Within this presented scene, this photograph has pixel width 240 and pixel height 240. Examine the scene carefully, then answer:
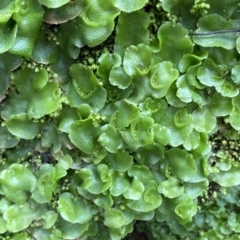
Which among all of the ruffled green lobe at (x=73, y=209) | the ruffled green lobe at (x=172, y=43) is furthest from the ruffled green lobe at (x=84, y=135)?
the ruffled green lobe at (x=172, y=43)

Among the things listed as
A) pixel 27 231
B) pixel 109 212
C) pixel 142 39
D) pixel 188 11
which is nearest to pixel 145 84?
pixel 142 39

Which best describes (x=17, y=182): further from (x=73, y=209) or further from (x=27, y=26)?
(x=27, y=26)

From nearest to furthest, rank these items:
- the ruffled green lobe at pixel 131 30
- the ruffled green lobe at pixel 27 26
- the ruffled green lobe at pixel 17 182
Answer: the ruffled green lobe at pixel 27 26 < the ruffled green lobe at pixel 131 30 < the ruffled green lobe at pixel 17 182

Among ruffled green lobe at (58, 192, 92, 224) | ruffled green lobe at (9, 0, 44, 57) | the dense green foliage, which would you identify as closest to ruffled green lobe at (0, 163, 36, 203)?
the dense green foliage

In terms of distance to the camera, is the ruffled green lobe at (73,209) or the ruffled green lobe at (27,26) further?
the ruffled green lobe at (73,209)

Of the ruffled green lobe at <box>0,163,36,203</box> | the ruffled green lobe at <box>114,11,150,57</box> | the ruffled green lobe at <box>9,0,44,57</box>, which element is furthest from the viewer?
the ruffled green lobe at <box>0,163,36,203</box>

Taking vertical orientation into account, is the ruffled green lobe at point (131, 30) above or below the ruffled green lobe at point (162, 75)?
above

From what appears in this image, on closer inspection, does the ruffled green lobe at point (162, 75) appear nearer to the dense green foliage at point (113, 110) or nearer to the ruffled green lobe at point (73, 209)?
the dense green foliage at point (113, 110)

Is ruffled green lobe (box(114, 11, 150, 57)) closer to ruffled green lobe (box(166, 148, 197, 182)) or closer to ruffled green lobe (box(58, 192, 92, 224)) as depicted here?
ruffled green lobe (box(166, 148, 197, 182))
